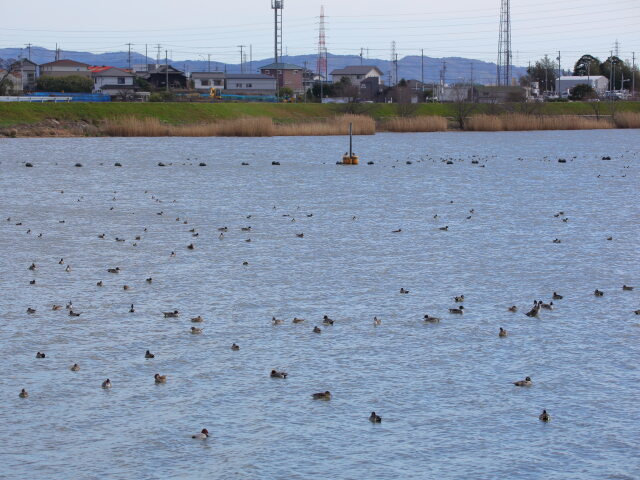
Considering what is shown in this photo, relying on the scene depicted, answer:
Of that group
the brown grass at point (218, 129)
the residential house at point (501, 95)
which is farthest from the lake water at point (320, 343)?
the residential house at point (501, 95)

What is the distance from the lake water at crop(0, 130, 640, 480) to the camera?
1605cm

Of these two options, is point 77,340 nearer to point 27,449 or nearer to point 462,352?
point 27,449

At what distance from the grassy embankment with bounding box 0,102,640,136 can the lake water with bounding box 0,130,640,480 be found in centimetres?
6389

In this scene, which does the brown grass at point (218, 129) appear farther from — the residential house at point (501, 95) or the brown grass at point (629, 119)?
the residential house at point (501, 95)

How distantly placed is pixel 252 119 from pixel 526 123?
44214 millimetres

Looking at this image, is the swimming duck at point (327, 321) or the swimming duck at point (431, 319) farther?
the swimming duck at point (431, 319)

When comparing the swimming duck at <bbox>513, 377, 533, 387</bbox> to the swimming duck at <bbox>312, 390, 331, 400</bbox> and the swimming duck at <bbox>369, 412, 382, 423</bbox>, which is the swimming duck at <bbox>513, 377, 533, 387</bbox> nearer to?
the swimming duck at <bbox>369, 412, 382, 423</bbox>

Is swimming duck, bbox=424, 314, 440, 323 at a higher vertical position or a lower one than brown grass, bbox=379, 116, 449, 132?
lower

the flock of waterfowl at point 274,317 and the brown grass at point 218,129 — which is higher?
the brown grass at point 218,129

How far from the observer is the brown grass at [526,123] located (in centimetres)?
13862

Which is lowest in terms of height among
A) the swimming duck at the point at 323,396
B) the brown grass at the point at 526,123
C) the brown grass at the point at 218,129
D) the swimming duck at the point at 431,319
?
the swimming duck at the point at 323,396

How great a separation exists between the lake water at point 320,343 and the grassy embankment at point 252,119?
6389 centimetres

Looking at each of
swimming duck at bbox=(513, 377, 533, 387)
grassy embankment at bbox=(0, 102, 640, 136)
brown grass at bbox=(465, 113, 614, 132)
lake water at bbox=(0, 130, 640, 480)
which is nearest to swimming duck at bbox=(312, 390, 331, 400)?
lake water at bbox=(0, 130, 640, 480)

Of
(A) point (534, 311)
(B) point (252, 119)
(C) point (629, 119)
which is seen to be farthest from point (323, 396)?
(C) point (629, 119)
